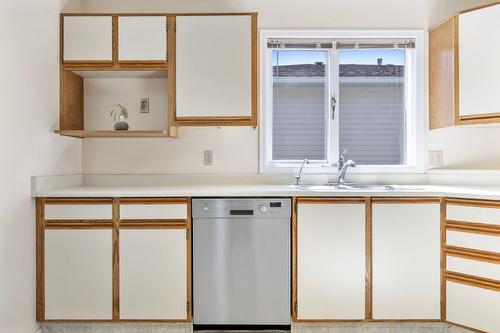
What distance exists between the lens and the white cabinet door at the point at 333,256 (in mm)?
2250

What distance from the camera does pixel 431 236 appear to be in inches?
88.0

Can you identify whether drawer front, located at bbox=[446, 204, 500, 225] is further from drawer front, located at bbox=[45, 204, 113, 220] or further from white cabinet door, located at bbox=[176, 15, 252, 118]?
drawer front, located at bbox=[45, 204, 113, 220]

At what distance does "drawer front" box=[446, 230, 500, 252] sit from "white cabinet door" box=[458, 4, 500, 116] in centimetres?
82

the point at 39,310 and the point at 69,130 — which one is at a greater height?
the point at 69,130

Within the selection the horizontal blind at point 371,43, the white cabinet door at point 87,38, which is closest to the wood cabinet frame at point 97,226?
the white cabinet door at point 87,38

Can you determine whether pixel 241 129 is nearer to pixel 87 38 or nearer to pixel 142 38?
pixel 142 38

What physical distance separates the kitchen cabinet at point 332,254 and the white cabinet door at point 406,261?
10cm

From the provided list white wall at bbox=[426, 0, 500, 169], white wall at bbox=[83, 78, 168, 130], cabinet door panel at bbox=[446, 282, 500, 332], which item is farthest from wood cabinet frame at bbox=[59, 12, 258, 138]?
cabinet door panel at bbox=[446, 282, 500, 332]

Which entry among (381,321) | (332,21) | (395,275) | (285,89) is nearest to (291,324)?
(381,321)

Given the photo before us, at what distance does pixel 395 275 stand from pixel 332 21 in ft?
6.34

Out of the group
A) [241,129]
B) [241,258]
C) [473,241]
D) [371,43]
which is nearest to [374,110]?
[371,43]

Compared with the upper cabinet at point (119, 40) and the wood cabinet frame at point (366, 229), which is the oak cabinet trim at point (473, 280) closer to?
the wood cabinet frame at point (366, 229)

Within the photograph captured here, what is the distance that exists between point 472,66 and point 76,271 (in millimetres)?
2866

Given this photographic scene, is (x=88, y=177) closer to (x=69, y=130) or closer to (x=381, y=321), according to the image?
(x=69, y=130)
